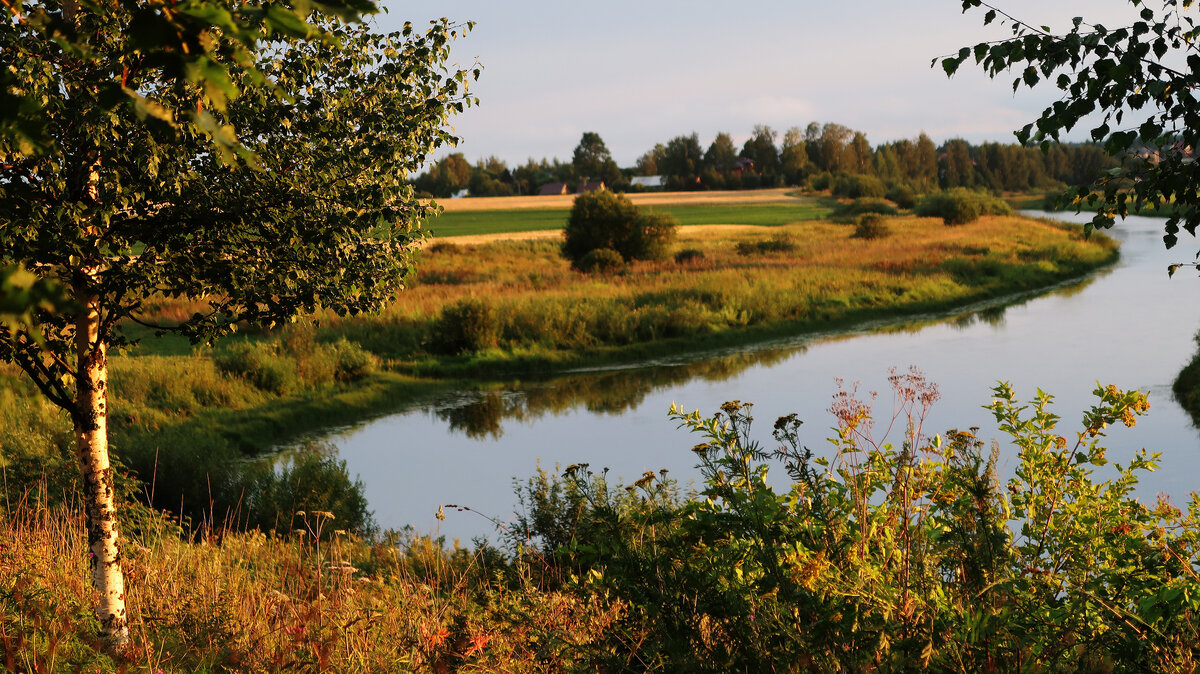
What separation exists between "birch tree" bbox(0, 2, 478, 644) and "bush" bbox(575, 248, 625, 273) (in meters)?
32.1

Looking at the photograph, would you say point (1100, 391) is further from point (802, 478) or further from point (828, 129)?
point (828, 129)

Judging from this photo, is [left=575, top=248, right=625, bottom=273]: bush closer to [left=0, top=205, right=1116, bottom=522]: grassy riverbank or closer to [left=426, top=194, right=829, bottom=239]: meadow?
[left=0, top=205, right=1116, bottom=522]: grassy riverbank

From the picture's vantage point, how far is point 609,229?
40406mm

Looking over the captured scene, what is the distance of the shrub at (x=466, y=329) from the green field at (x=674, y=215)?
46.3 meters

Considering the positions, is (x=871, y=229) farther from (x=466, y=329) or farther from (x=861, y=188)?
(x=861, y=188)

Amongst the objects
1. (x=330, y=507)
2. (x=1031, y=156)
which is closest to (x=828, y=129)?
(x=1031, y=156)

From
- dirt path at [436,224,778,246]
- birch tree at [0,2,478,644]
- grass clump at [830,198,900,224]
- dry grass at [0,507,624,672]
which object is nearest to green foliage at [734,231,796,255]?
dirt path at [436,224,778,246]

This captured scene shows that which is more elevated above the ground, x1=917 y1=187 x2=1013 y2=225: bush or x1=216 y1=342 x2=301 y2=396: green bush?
x1=917 y1=187 x2=1013 y2=225: bush

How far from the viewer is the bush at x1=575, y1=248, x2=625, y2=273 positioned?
38.5 meters

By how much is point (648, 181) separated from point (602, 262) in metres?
115

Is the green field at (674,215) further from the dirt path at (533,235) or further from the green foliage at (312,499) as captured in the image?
the green foliage at (312,499)

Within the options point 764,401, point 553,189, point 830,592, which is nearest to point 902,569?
point 830,592

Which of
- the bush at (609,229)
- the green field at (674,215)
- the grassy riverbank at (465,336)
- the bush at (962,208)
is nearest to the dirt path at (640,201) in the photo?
the green field at (674,215)

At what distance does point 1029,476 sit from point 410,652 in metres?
2.89
